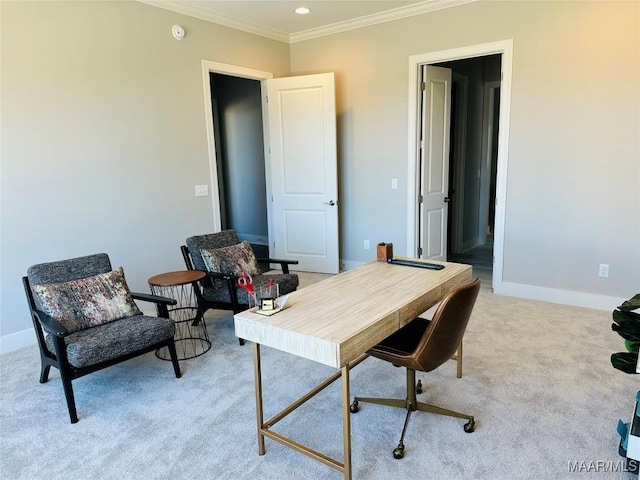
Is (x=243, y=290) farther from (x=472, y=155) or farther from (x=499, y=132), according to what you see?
(x=472, y=155)

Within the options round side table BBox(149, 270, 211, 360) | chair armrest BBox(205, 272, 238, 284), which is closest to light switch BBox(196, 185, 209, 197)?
round side table BBox(149, 270, 211, 360)

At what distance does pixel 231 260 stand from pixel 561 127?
3092mm

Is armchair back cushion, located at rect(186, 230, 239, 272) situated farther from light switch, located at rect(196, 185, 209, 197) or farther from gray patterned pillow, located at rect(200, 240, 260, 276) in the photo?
light switch, located at rect(196, 185, 209, 197)

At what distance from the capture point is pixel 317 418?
7.70ft

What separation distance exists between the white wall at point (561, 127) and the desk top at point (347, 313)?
1961mm

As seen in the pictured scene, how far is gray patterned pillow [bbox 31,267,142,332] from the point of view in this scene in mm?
2641

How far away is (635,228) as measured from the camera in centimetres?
362

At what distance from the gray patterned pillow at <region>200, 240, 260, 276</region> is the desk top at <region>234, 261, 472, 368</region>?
4.60 feet

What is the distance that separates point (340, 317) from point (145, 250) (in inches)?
110

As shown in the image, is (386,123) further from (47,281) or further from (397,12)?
(47,281)

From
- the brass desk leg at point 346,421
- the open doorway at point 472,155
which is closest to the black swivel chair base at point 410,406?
the brass desk leg at point 346,421

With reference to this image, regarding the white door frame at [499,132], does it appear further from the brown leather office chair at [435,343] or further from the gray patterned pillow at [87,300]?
the gray patterned pillow at [87,300]

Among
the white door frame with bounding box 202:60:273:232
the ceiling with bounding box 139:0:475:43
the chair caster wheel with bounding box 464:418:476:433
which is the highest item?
the ceiling with bounding box 139:0:475:43

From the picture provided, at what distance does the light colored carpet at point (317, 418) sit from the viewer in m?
1.98
